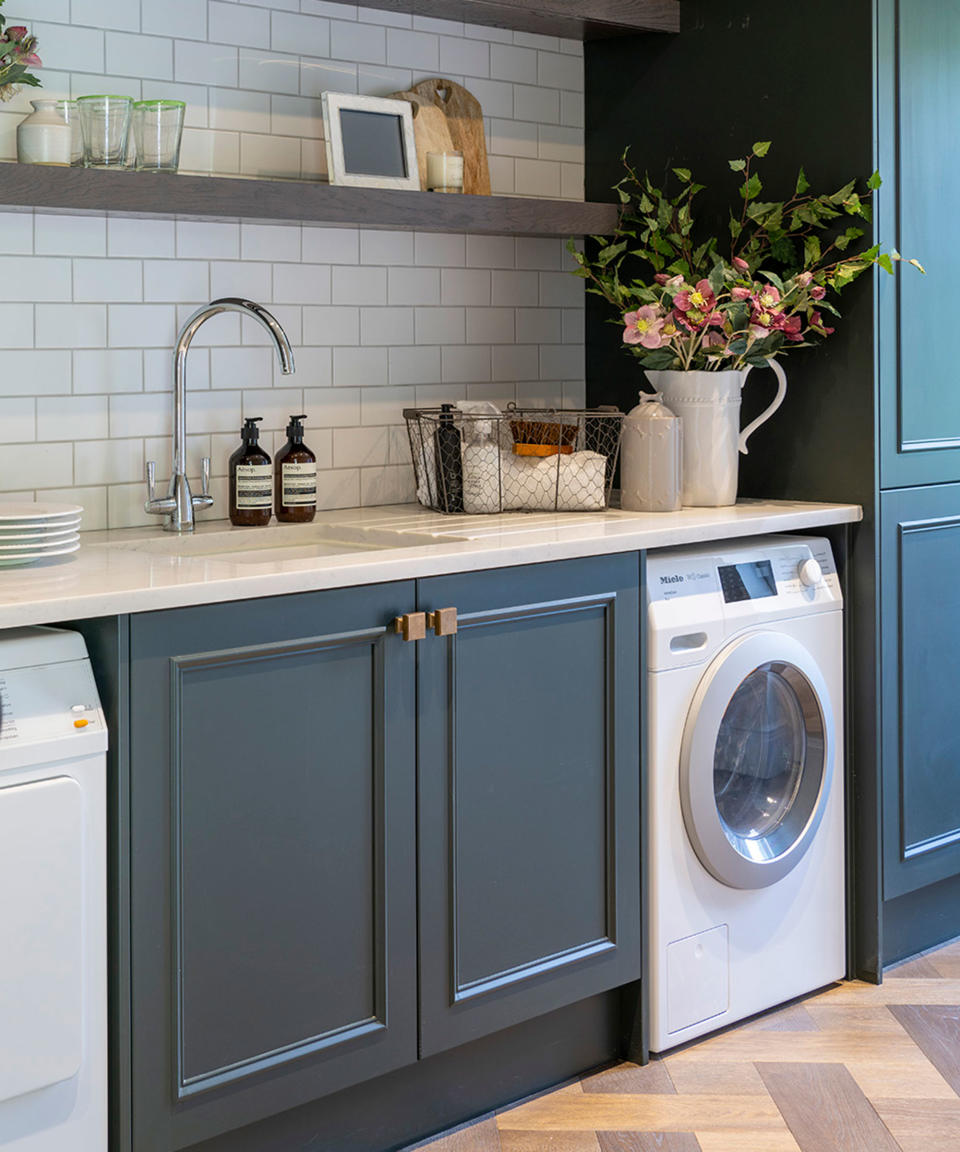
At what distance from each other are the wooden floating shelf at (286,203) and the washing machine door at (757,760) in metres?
1.02

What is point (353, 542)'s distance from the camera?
8.98ft

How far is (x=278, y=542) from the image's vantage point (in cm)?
275

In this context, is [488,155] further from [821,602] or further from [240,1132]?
[240,1132]

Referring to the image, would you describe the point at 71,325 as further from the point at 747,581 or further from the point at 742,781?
the point at 742,781

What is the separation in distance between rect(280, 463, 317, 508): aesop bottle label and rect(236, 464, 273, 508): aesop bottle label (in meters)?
0.05

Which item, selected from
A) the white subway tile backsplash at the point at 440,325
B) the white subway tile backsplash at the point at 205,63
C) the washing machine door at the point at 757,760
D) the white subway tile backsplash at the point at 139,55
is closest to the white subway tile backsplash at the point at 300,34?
the white subway tile backsplash at the point at 205,63

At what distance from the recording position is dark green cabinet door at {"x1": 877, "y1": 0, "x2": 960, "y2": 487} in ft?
9.31

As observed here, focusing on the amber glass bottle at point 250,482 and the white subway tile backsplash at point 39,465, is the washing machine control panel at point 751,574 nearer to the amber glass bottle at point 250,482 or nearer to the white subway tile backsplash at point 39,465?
the amber glass bottle at point 250,482

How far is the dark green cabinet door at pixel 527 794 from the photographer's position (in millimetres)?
2297

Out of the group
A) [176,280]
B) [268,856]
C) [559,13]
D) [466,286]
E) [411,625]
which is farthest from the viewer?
[466,286]

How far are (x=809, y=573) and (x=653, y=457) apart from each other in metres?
0.39

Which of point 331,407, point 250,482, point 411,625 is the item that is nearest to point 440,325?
point 331,407

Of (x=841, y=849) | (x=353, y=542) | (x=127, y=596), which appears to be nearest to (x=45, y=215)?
(x=353, y=542)

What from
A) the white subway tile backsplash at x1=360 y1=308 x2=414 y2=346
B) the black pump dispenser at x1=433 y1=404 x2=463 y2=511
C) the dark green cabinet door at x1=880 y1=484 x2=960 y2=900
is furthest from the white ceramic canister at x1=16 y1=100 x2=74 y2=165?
the dark green cabinet door at x1=880 y1=484 x2=960 y2=900
